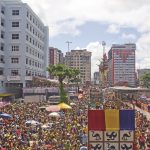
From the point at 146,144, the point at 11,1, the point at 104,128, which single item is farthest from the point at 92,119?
the point at 11,1

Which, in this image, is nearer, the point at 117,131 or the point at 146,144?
the point at 117,131

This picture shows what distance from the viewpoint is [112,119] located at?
850 cm

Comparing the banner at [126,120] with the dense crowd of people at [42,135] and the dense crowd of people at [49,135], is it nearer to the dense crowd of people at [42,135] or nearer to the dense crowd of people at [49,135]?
the dense crowd of people at [49,135]

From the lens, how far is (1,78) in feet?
244

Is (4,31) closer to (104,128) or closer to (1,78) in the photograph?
(1,78)

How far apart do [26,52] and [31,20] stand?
29.1ft

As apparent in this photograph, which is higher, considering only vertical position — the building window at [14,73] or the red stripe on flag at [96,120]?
the building window at [14,73]

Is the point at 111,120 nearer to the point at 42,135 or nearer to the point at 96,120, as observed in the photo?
→ the point at 96,120

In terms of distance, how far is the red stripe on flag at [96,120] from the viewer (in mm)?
8555

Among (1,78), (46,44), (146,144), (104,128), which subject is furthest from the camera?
(46,44)

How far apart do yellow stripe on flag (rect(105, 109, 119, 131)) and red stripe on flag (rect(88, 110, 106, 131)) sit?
8cm

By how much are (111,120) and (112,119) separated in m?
0.03

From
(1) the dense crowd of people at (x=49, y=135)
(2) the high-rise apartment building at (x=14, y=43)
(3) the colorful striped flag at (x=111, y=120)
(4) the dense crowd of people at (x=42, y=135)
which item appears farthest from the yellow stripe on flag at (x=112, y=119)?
(2) the high-rise apartment building at (x=14, y=43)

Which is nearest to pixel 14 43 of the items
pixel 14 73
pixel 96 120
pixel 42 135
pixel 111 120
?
pixel 14 73
